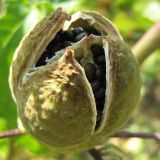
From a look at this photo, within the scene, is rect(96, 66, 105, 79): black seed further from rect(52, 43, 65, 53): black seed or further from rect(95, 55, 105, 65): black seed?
rect(52, 43, 65, 53): black seed

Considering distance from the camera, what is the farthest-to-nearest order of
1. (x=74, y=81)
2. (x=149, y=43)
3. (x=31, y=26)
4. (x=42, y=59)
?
1. (x=149, y=43)
2. (x=31, y=26)
3. (x=42, y=59)
4. (x=74, y=81)

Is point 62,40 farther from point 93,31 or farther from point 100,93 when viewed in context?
point 100,93

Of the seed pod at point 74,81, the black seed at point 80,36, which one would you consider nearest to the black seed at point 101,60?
the seed pod at point 74,81

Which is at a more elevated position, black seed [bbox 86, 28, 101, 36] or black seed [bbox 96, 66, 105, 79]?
black seed [bbox 86, 28, 101, 36]

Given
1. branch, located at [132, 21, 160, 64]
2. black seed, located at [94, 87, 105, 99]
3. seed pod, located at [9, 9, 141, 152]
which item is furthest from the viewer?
branch, located at [132, 21, 160, 64]

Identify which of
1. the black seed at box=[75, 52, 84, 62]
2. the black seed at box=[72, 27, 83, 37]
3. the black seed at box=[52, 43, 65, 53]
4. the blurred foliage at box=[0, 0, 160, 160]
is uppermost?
the black seed at box=[72, 27, 83, 37]

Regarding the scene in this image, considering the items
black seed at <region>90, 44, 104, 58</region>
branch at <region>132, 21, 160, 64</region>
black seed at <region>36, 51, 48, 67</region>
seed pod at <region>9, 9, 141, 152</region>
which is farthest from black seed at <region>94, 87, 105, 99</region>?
branch at <region>132, 21, 160, 64</region>

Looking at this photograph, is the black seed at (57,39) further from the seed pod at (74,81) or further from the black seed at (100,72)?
the black seed at (100,72)

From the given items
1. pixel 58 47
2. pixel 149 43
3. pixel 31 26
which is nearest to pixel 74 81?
pixel 58 47
